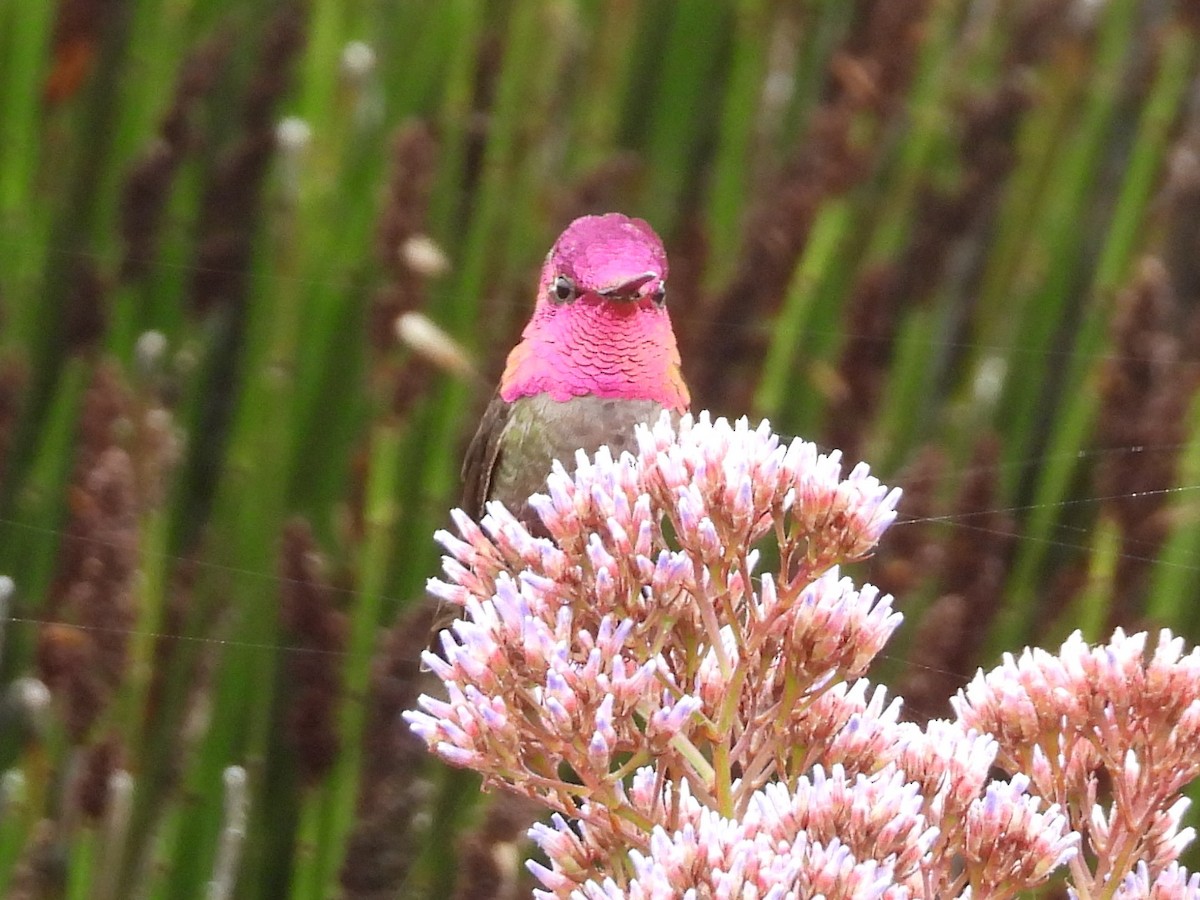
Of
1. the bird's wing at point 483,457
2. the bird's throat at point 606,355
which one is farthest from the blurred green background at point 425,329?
the bird's throat at point 606,355

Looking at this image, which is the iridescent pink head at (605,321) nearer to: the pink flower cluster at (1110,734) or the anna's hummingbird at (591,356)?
the anna's hummingbird at (591,356)

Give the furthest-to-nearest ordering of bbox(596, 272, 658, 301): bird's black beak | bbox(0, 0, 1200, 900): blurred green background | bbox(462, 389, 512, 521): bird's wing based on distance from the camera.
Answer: bbox(0, 0, 1200, 900): blurred green background < bbox(462, 389, 512, 521): bird's wing < bbox(596, 272, 658, 301): bird's black beak

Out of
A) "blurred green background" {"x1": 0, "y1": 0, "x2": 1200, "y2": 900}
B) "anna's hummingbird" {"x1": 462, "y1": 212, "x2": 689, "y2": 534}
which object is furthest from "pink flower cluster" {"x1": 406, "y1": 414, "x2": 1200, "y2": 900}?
"blurred green background" {"x1": 0, "y1": 0, "x2": 1200, "y2": 900}

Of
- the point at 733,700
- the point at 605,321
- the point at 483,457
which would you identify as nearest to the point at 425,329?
the point at 483,457

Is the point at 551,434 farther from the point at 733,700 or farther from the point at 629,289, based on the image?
the point at 733,700

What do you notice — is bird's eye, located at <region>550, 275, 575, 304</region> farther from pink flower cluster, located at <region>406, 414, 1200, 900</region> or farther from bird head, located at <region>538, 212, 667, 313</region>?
pink flower cluster, located at <region>406, 414, 1200, 900</region>

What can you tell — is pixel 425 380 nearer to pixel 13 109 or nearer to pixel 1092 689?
pixel 13 109

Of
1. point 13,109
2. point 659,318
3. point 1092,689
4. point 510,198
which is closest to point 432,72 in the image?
point 510,198
